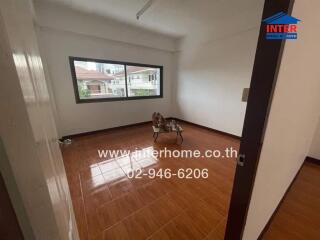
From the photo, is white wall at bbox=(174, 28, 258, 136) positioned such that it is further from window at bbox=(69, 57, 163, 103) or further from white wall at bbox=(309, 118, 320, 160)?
white wall at bbox=(309, 118, 320, 160)

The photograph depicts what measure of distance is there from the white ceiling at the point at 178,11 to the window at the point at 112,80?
1.06 metres

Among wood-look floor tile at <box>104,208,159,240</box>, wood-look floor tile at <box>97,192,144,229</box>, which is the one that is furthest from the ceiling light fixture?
wood-look floor tile at <box>104,208,159,240</box>

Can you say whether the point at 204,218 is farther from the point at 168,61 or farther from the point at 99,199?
the point at 168,61

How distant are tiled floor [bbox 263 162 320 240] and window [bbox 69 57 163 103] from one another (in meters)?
3.98

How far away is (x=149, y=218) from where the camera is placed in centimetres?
154

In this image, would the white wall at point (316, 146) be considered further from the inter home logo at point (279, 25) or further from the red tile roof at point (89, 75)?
the red tile roof at point (89, 75)

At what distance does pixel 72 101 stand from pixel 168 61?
3300 mm

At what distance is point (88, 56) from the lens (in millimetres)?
3453

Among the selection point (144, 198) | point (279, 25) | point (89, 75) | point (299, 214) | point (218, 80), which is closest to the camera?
point (279, 25)

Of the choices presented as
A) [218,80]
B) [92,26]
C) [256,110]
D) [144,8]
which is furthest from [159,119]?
[256,110]

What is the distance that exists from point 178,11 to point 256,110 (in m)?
3.13

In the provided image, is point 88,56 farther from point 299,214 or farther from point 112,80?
point 299,214

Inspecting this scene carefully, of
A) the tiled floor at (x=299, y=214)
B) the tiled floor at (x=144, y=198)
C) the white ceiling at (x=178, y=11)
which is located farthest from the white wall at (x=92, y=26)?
the tiled floor at (x=299, y=214)

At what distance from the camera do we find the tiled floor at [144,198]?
4.67ft
